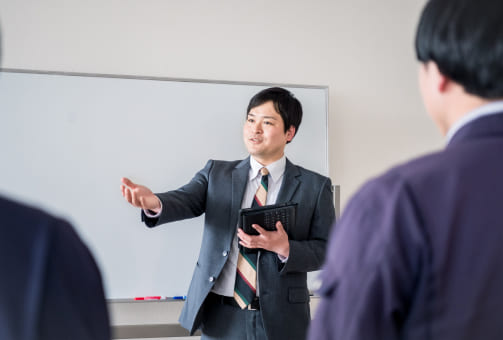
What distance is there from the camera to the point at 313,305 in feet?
9.57

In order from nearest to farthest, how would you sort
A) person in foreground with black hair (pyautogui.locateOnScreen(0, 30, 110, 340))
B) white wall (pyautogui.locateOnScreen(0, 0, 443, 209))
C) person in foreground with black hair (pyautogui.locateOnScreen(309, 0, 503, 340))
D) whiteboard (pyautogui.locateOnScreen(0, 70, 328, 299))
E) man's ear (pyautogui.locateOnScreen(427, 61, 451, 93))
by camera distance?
1. person in foreground with black hair (pyautogui.locateOnScreen(0, 30, 110, 340))
2. person in foreground with black hair (pyautogui.locateOnScreen(309, 0, 503, 340))
3. man's ear (pyautogui.locateOnScreen(427, 61, 451, 93))
4. whiteboard (pyautogui.locateOnScreen(0, 70, 328, 299))
5. white wall (pyautogui.locateOnScreen(0, 0, 443, 209))

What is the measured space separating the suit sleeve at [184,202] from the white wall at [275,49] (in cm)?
104

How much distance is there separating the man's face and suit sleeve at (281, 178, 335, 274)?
0.26m

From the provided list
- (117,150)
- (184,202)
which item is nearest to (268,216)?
(184,202)

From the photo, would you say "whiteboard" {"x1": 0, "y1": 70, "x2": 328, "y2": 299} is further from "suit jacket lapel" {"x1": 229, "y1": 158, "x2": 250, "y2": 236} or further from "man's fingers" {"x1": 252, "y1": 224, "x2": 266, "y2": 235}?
"man's fingers" {"x1": 252, "y1": 224, "x2": 266, "y2": 235}

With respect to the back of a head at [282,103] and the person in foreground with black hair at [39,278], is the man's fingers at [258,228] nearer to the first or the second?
the back of a head at [282,103]

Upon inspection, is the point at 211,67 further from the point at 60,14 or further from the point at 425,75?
the point at 425,75

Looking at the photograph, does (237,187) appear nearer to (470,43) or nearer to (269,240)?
(269,240)

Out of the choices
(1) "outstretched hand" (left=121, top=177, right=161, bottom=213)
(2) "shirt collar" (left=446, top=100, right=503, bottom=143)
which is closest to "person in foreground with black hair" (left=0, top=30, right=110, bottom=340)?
(2) "shirt collar" (left=446, top=100, right=503, bottom=143)

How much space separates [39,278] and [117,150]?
2129mm

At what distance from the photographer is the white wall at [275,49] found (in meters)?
2.59

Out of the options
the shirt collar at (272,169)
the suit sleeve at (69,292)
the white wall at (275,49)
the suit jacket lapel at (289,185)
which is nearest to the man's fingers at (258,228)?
the suit jacket lapel at (289,185)

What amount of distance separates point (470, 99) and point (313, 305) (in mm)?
2438

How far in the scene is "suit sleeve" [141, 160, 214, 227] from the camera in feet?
5.72
